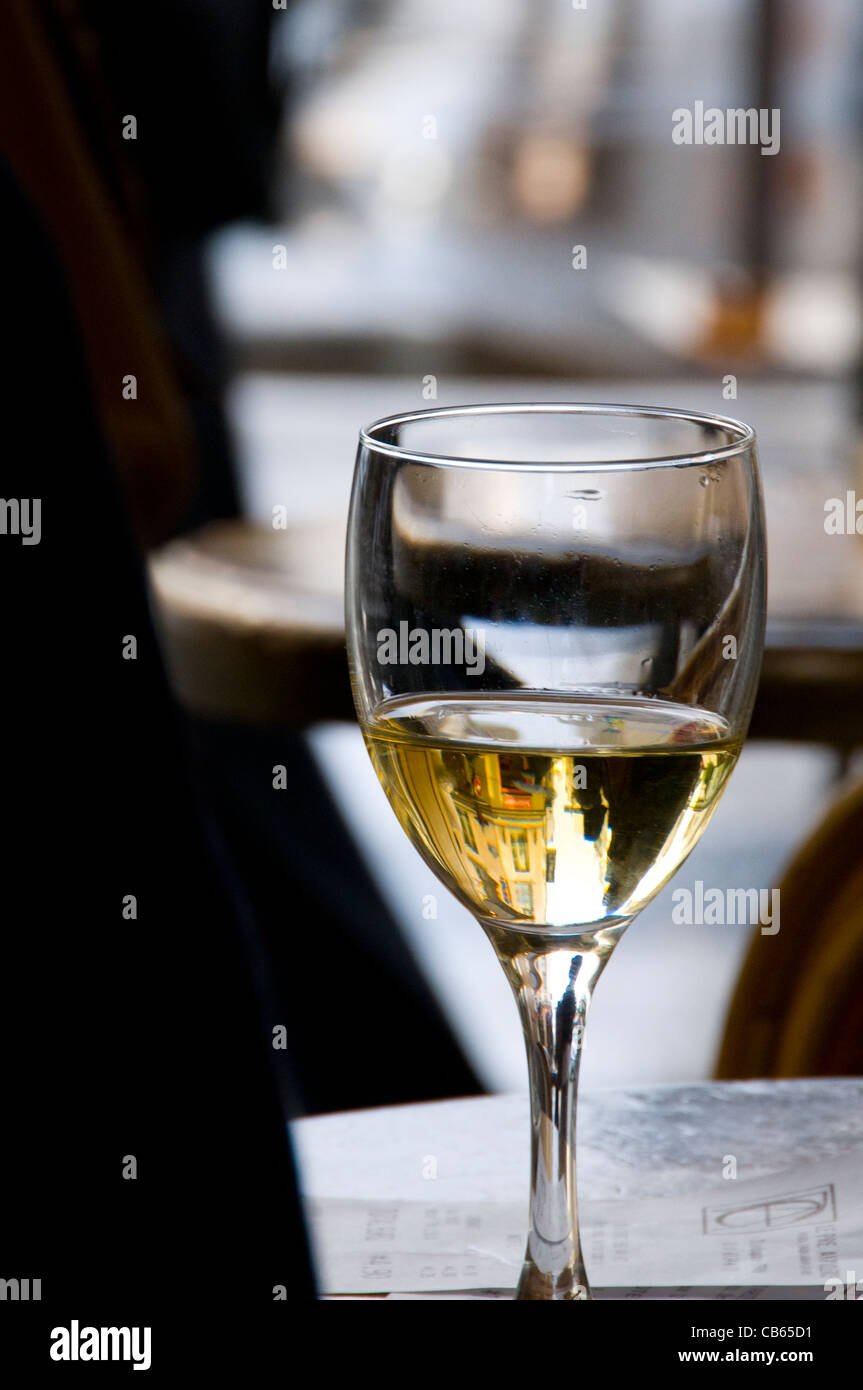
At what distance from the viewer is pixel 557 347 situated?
171 inches

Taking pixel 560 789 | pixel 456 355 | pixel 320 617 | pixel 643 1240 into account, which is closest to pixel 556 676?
pixel 560 789

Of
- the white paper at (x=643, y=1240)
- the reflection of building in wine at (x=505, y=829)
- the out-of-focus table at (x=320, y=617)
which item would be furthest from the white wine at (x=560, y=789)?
the out-of-focus table at (x=320, y=617)

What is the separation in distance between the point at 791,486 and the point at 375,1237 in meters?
0.94

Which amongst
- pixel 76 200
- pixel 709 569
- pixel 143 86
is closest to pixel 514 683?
pixel 709 569

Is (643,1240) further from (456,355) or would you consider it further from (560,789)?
(456,355)

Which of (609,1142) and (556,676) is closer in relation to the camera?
(556,676)

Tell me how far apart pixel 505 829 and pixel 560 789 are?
13 millimetres

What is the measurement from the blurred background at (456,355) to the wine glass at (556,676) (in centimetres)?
17

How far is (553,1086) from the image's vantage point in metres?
0.32

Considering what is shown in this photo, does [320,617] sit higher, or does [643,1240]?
[320,617]

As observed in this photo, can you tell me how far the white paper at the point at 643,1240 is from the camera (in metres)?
0.38

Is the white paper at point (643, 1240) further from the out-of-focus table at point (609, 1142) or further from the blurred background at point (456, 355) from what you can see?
the blurred background at point (456, 355)

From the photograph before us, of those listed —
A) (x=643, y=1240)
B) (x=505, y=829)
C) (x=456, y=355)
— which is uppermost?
(x=456, y=355)

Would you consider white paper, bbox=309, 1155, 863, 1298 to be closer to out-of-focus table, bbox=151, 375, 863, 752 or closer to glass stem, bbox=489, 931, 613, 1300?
glass stem, bbox=489, 931, 613, 1300
